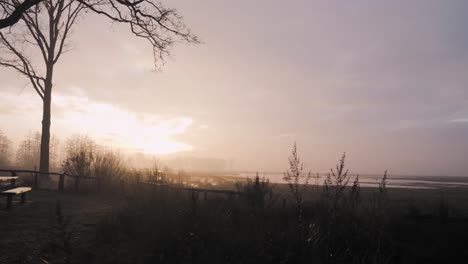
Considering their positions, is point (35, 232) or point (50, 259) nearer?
point (50, 259)

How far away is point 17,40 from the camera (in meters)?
17.8

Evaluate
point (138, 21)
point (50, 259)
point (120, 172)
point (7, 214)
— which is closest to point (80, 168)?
point (120, 172)

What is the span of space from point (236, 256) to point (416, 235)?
474 cm

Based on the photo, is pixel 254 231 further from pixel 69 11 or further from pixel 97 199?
pixel 69 11

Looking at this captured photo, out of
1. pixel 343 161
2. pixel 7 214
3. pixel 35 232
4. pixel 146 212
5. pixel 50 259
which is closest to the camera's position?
pixel 343 161

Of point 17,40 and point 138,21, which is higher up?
point 17,40

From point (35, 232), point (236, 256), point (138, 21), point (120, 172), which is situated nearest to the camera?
point (236, 256)

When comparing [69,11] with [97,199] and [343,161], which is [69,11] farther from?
[343,161]

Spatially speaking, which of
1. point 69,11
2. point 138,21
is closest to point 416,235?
point 138,21

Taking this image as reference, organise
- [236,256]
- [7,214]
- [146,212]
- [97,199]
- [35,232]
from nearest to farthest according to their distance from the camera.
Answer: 1. [236,256]
2. [35,232]
3. [146,212]
4. [7,214]
5. [97,199]

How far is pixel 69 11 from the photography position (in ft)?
61.8

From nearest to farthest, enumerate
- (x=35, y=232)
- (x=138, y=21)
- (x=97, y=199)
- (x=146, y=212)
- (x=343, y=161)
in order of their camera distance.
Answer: (x=343, y=161)
(x=35, y=232)
(x=146, y=212)
(x=138, y=21)
(x=97, y=199)

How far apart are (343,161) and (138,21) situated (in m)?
A: 8.44

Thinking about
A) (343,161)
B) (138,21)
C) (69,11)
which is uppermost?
(69,11)
